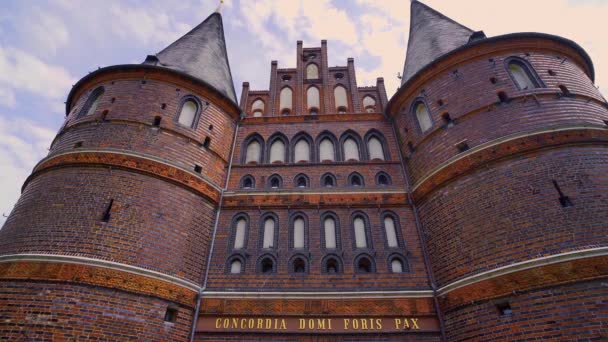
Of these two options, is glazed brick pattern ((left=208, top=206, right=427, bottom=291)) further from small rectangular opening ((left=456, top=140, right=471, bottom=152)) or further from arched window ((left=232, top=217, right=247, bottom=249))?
small rectangular opening ((left=456, top=140, right=471, bottom=152))

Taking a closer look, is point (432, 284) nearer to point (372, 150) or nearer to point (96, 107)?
point (372, 150)

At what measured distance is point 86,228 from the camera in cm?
892

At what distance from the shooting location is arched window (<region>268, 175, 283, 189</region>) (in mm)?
12644

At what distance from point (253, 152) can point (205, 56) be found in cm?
494

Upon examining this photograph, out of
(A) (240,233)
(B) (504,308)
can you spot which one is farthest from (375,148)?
(B) (504,308)

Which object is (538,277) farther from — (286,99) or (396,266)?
(286,99)

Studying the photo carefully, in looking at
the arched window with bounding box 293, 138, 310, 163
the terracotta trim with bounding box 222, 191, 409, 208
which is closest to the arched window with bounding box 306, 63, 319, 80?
the arched window with bounding box 293, 138, 310, 163

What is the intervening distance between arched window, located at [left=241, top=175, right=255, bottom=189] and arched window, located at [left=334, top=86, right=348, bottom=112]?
524 centimetres

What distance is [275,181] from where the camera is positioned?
42.2 ft

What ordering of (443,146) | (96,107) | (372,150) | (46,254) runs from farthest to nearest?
1. (372,150)
2. (96,107)
3. (443,146)
4. (46,254)

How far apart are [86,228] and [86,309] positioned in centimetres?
208

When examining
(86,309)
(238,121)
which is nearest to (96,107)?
(238,121)

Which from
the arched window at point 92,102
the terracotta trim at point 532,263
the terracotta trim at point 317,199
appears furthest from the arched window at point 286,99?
the terracotta trim at point 532,263

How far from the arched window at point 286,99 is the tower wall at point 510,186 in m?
5.77
